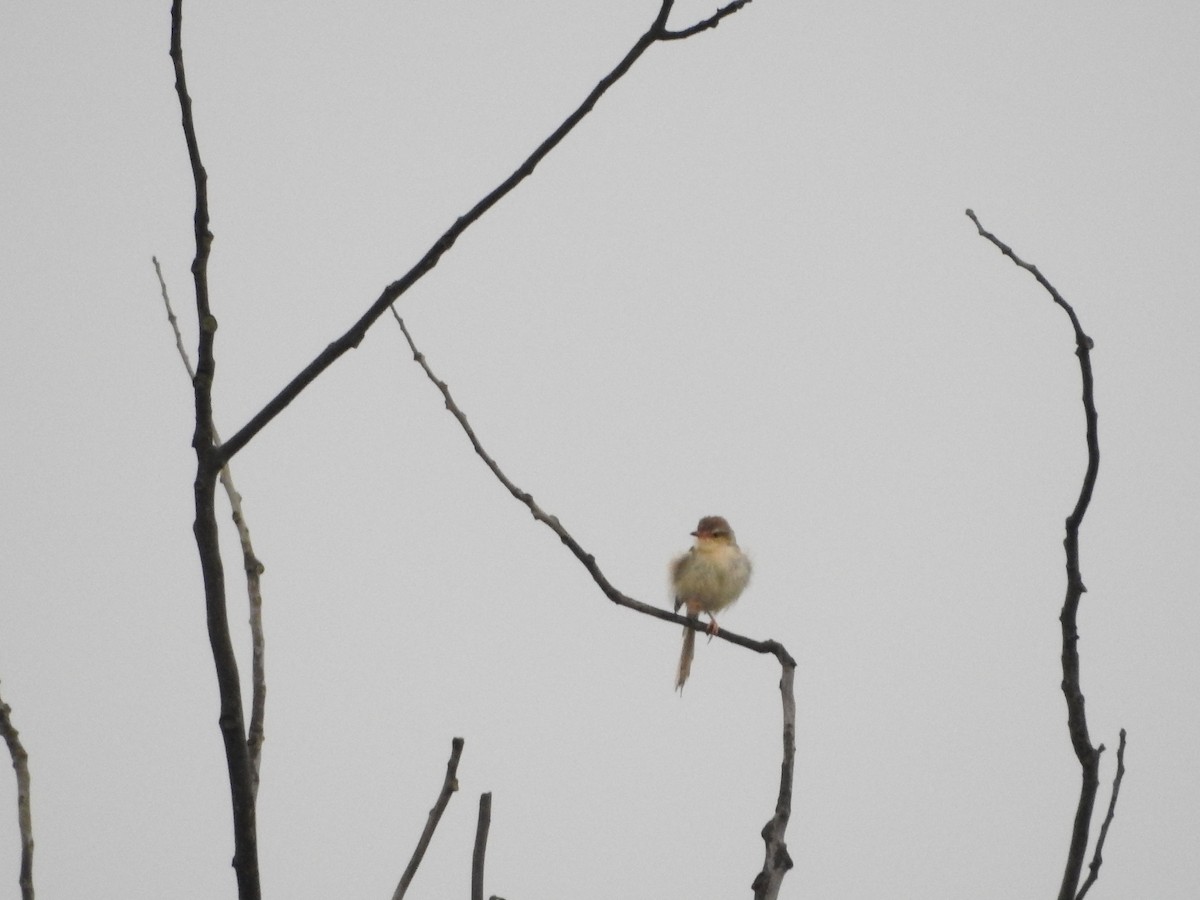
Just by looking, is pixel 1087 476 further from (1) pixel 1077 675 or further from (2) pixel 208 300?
(2) pixel 208 300

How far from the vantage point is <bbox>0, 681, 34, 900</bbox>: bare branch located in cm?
228

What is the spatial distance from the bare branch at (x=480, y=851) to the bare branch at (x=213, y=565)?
0.43 m

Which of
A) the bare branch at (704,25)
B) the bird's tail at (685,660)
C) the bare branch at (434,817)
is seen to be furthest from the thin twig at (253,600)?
the bird's tail at (685,660)

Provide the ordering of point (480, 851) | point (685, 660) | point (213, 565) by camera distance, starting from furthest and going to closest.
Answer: point (685, 660), point (480, 851), point (213, 565)

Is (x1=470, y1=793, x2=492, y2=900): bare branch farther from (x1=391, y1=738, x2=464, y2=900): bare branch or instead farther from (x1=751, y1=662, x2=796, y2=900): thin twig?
(x1=751, y1=662, x2=796, y2=900): thin twig

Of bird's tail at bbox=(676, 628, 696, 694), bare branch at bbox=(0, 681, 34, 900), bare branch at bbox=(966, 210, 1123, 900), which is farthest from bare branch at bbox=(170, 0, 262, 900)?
bird's tail at bbox=(676, 628, 696, 694)

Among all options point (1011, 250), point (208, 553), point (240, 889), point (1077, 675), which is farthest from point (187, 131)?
point (1077, 675)

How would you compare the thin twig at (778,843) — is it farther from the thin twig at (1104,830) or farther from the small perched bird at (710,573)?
the small perched bird at (710,573)

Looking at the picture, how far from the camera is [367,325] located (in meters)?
1.81

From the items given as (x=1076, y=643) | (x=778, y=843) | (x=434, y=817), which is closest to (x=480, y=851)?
(x=434, y=817)

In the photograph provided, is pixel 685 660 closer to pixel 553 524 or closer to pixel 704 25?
pixel 553 524

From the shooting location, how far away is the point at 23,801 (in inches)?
92.7

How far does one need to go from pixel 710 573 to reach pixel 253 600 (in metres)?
5.72

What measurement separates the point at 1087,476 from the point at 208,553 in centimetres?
145
